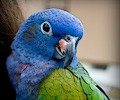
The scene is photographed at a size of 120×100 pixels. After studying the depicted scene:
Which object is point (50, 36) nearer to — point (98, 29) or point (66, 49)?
point (66, 49)

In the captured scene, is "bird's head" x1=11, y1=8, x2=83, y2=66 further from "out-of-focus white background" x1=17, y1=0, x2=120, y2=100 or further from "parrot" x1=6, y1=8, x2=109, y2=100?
"out-of-focus white background" x1=17, y1=0, x2=120, y2=100

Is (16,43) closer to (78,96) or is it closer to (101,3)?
(78,96)

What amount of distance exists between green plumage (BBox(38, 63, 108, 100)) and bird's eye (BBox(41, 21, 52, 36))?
11 cm

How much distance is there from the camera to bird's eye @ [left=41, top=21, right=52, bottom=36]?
84 centimetres

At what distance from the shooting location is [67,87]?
86cm

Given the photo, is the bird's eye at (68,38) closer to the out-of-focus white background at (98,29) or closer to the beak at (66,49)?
the beak at (66,49)

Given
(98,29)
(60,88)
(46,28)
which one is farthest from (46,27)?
(98,29)

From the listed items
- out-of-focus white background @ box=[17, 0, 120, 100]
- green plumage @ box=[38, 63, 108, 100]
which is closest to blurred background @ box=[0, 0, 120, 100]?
out-of-focus white background @ box=[17, 0, 120, 100]

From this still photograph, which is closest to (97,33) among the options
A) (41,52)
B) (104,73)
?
(104,73)

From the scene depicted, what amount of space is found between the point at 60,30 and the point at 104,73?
3.62 m

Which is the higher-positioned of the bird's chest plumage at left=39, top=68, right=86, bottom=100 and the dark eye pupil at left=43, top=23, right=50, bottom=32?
the dark eye pupil at left=43, top=23, right=50, bottom=32

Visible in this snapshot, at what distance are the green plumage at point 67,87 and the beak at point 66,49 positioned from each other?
0.04 meters

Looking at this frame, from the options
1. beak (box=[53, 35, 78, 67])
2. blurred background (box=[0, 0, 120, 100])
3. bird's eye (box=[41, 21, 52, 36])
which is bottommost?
blurred background (box=[0, 0, 120, 100])

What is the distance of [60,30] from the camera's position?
0.84m
